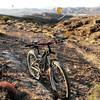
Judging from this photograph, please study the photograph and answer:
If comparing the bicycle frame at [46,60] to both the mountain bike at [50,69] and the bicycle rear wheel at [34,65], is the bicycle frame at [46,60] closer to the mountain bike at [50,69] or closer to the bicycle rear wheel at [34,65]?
the mountain bike at [50,69]

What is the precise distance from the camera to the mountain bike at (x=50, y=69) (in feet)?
33.7

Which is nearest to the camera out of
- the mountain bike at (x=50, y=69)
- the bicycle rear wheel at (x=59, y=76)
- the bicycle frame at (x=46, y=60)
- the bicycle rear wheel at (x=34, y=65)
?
the bicycle rear wheel at (x=59, y=76)

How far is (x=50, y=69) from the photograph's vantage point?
10.6m

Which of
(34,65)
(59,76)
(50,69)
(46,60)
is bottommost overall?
(34,65)

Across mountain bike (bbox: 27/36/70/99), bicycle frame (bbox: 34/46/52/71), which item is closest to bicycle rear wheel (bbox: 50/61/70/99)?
mountain bike (bbox: 27/36/70/99)

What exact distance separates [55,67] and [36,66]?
1.72m

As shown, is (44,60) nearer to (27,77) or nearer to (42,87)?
(42,87)

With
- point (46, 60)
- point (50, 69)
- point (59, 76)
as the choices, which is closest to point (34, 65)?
point (46, 60)

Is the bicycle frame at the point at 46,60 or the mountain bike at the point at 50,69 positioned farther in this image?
the bicycle frame at the point at 46,60

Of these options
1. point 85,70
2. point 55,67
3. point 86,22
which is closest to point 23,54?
point 85,70

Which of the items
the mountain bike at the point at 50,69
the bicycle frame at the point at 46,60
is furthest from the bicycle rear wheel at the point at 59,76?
the bicycle frame at the point at 46,60

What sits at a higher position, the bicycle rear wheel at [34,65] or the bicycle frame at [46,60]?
the bicycle frame at [46,60]

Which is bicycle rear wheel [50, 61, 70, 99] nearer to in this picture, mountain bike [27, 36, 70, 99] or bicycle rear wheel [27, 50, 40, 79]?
mountain bike [27, 36, 70, 99]

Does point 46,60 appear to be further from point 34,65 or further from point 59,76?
point 34,65
